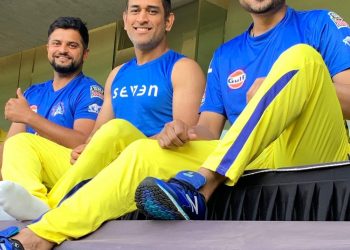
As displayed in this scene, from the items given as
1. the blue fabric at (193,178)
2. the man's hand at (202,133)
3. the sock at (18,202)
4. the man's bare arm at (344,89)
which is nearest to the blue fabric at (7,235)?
the sock at (18,202)

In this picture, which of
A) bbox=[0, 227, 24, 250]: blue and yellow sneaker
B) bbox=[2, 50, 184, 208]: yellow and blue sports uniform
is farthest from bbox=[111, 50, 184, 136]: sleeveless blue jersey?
bbox=[0, 227, 24, 250]: blue and yellow sneaker

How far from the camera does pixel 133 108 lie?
1867 mm

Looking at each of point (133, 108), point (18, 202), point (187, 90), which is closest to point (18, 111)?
point (133, 108)

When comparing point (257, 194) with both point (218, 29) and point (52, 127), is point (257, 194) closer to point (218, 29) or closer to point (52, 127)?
point (52, 127)

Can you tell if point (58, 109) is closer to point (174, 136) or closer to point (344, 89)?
point (174, 136)

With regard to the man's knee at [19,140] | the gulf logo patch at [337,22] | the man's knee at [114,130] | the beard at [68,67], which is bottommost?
the man's knee at [19,140]

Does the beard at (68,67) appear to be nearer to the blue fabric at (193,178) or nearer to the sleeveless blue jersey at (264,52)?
the sleeveless blue jersey at (264,52)

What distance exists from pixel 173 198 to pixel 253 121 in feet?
0.76

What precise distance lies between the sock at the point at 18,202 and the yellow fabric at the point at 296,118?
18.7 inches

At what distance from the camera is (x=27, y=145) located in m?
1.84


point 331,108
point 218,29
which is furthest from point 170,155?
point 218,29

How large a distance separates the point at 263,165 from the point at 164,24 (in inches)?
34.7

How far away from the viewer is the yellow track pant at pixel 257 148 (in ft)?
3.62

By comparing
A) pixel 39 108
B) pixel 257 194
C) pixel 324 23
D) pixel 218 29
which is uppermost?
pixel 218 29
